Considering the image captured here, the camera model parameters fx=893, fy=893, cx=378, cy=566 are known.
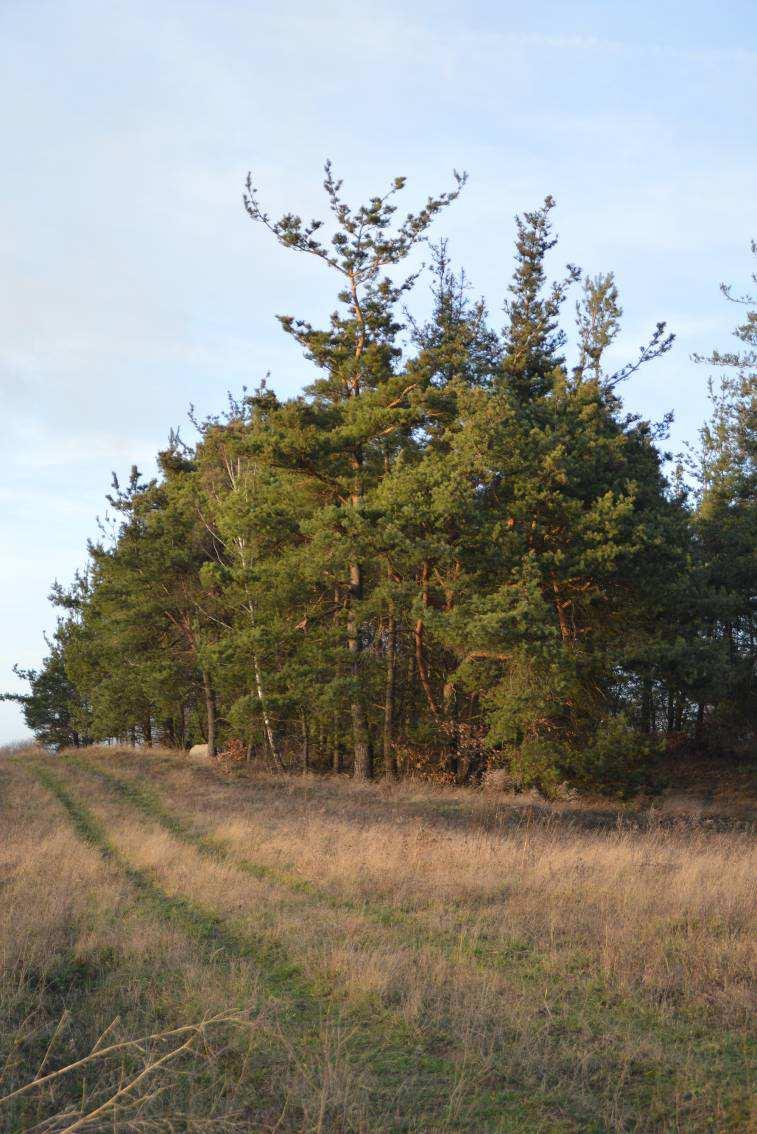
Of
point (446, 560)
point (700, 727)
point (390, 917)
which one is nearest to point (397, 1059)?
point (390, 917)

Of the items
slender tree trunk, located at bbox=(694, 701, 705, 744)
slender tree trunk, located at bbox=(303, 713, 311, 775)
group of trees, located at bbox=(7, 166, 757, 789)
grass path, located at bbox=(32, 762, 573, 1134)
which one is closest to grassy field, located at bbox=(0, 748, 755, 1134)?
grass path, located at bbox=(32, 762, 573, 1134)

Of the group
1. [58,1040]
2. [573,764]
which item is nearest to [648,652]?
[573,764]

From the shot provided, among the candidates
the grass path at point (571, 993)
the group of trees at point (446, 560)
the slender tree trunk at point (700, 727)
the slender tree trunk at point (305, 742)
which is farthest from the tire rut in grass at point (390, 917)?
the slender tree trunk at point (700, 727)

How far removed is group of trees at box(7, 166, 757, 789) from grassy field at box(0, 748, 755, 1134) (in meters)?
10.7

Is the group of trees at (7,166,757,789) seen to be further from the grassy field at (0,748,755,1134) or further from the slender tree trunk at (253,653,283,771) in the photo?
the grassy field at (0,748,755,1134)

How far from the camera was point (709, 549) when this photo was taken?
33406 mm

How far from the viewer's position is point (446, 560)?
84.2 ft

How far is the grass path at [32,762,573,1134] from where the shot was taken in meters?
5.18

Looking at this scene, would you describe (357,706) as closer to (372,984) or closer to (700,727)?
(700,727)

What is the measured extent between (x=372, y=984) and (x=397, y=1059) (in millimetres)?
1225

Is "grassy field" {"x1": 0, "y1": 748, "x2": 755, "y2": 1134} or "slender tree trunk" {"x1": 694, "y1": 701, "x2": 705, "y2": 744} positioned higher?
"slender tree trunk" {"x1": 694, "y1": 701, "x2": 705, "y2": 744}

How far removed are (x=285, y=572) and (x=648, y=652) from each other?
37.0 ft

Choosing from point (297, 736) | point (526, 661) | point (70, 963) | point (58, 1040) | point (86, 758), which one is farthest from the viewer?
point (297, 736)

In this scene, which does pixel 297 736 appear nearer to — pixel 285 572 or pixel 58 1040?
pixel 285 572
